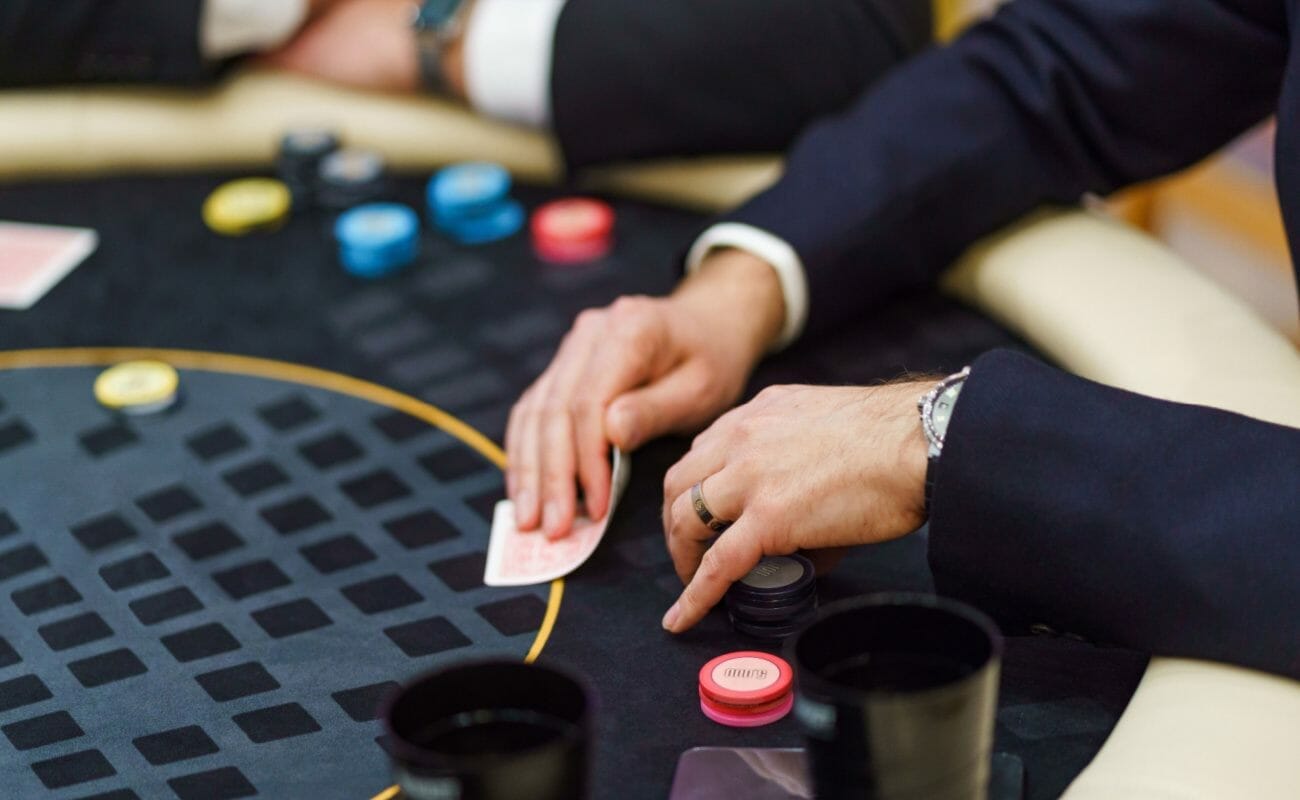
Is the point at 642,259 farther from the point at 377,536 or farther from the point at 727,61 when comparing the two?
the point at 377,536

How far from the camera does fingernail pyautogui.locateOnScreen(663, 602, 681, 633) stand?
978 millimetres

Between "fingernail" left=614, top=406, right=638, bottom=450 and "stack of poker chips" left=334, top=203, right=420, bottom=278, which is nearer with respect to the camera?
"fingernail" left=614, top=406, right=638, bottom=450

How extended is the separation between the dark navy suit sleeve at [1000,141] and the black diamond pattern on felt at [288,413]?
1.39 feet

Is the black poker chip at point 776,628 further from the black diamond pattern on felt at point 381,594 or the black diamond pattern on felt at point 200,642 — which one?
the black diamond pattern on felt at point 200,642

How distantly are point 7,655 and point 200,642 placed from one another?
0.13 m

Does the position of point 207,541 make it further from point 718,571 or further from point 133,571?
point 718,571

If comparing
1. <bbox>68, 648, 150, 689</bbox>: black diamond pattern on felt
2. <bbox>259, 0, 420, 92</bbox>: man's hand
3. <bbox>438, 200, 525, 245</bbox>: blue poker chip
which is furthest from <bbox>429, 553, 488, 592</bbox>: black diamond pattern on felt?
<bbox>259, 0, 420, 92</bbox>: man's hand

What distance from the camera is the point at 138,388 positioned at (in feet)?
4.37

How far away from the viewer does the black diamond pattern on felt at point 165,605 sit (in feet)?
3.47

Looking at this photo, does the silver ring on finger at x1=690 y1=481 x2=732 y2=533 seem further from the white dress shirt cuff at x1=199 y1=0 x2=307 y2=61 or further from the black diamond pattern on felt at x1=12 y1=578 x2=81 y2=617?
the white dress shirt cuff at x1=199 y1=0 x2=307 y2=61

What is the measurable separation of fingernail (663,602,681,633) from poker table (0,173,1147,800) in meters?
0.01

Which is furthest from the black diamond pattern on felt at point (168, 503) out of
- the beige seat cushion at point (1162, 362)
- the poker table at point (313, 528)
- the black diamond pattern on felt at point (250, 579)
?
the beige seat cushion at point (1162, 362)

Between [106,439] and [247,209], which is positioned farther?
A: [247,209]

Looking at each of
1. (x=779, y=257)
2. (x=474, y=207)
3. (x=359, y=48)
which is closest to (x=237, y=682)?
(x=779, y=257)
